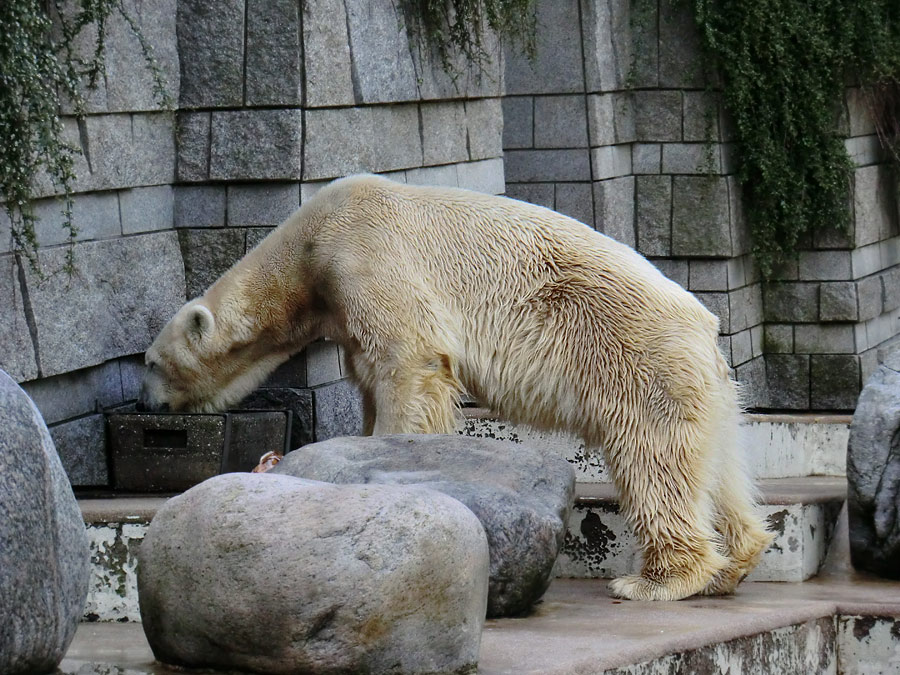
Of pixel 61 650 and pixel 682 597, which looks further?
pixel 682 597

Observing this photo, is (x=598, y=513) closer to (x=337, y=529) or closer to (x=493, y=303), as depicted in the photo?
(x=493, y=303)

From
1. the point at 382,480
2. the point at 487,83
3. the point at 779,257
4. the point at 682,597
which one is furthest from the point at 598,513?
the point at 779,257

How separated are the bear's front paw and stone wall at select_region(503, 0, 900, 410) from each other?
12.8ft

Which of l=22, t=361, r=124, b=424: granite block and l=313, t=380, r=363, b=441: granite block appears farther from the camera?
l=313, t=380, r=363, b=441: granite block

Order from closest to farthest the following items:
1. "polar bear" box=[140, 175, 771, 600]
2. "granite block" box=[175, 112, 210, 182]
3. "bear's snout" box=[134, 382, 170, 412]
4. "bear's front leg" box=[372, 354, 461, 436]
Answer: "polar bear" box=[140, 175, 771, 600], "bear's front leg" box=[372, 354, 461, 436], "bear's snout" box=[134, 382, 170, 412], "granite block" box=[175, 112, 210, 182]

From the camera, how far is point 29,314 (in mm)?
5461

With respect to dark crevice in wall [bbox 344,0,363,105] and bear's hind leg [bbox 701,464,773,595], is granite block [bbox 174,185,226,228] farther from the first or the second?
bear's hind leg [bbox 701,464,773,595]

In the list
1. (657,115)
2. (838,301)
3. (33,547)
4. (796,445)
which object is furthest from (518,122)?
(33,547)

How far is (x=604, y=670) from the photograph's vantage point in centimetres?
376

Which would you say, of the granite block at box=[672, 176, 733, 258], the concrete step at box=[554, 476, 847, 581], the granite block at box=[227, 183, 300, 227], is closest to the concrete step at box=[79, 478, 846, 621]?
the concrete step at box=[554, 476, 847, 581]

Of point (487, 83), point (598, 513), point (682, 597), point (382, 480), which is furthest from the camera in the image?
point (487, 83)

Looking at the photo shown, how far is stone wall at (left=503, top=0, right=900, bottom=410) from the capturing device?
8695 millimetres

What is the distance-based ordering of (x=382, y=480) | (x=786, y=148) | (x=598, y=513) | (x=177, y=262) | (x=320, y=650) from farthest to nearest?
(x=786, y=148) → (x=177, y=262) → (x=598, y=513) → (x=382, y=480) → (x=320, y=650)

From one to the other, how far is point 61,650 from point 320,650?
0.62m
